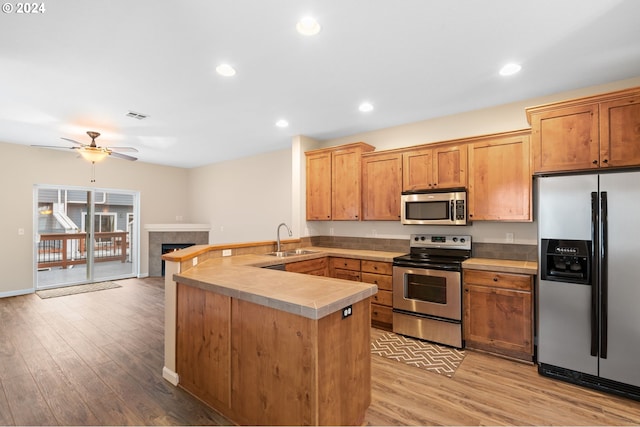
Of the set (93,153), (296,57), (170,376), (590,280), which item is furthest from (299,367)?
(93,153)

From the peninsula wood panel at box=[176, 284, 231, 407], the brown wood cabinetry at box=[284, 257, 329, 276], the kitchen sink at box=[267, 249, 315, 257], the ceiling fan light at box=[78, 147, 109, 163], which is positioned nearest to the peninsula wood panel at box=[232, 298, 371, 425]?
the peninsula wood panel at box=[176, 284, 231, 407]

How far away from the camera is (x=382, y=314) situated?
389 centimetres

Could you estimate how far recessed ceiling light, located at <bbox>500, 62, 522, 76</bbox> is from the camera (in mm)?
2730

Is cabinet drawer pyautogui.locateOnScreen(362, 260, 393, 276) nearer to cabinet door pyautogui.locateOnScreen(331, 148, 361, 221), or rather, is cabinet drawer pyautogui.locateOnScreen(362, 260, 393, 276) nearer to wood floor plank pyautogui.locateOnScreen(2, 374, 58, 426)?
cabinet door pyautogui.locateOnScreen(331, 148, 361, 221)

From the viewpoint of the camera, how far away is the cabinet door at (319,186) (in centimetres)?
477

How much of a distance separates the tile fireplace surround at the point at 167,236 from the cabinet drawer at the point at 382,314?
16.7 ft

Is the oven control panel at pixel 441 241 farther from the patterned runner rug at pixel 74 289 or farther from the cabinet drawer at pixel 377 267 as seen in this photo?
the patterned runner rug at pixel 74 289

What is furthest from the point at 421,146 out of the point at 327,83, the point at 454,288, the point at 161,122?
the point at 161,122

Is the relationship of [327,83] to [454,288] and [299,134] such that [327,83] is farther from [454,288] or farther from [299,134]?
[454,288]

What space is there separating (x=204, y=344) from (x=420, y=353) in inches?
85.9

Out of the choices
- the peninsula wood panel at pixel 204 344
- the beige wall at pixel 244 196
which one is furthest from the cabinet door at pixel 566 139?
the beige wall at pixel 244 196

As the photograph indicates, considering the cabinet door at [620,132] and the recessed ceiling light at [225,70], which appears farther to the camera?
the recessed ceiling light at [225,70]

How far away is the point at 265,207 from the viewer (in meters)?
6.24

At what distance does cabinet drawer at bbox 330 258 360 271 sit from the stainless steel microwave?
854 millimetres
